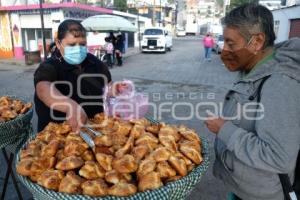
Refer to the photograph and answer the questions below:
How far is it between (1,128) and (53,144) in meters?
0.83

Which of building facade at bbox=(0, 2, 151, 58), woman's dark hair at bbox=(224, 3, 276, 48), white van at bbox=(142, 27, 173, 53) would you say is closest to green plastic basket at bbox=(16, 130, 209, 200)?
woman's dark hair at bbox=(224, 3, 276, 48)

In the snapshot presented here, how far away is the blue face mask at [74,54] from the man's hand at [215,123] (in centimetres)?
134

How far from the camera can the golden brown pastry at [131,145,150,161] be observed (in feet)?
5.46

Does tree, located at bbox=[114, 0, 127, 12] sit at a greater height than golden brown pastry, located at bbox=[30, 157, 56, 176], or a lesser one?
greater

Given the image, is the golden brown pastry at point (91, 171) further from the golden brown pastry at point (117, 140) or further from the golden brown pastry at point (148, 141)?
the golden brown pastry at point (148, 141)

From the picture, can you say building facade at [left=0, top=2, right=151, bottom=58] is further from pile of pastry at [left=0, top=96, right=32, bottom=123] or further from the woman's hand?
the woman's hand

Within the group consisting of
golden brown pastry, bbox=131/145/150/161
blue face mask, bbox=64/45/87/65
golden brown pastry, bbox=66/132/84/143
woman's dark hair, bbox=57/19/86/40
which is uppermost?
woman's dark hair, bbox=57/19/86/40

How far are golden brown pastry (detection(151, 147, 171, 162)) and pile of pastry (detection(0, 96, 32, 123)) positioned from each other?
4.89 ft

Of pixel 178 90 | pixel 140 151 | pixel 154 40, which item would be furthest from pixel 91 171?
pixel 154 40

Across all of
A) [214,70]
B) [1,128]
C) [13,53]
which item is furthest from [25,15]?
[1,128]

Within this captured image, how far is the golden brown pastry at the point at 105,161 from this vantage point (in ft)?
5.19

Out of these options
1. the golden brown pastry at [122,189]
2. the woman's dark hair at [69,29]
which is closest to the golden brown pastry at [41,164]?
the golden brown pastry at [122,189]

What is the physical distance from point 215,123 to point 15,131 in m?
1.70

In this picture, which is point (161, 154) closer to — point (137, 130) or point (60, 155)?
point (137, 130)
